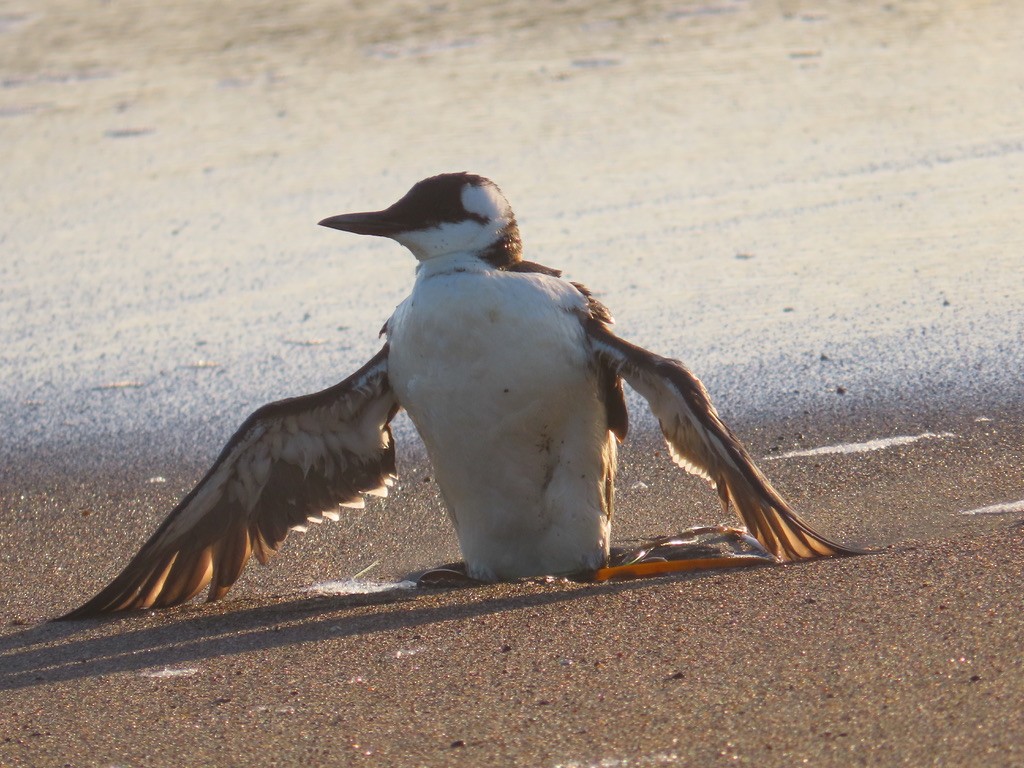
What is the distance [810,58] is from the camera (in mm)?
11039

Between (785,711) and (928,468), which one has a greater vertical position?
(785,711)

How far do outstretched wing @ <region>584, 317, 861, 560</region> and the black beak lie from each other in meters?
0.63

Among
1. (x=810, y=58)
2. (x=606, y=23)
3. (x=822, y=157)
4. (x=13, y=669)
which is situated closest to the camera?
(x=13, y=669)

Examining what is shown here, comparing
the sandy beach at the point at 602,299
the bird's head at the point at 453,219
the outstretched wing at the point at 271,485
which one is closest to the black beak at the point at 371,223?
the bird's head at the point at 453,219

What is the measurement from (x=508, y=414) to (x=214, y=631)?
38.2 inches

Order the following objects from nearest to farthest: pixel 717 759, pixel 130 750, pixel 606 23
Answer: pixel 717 759 < pixel 130 750 < pixel 606 23

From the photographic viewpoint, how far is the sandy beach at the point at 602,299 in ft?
11.3

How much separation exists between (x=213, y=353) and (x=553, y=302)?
2644 mm

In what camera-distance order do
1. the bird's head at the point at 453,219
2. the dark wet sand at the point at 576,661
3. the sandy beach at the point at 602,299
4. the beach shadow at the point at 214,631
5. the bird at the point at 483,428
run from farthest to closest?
1. the bird's head at the point at 453,219
2. the bird at the point at 483,428
3. the beach shadow at the point at 214,631
4. the sandy beach at the point at 602,299
5. the dark wet sand at the point at 576,661

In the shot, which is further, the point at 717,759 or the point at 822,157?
the point at 822,157

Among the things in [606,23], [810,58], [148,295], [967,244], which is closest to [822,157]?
[967,244]

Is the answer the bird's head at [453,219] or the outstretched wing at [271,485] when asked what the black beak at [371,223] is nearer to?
the bird's head at [453,219]

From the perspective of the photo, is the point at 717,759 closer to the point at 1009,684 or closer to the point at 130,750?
the point at 1009,684

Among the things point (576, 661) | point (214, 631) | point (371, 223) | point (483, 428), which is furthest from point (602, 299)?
point (576, 661)
